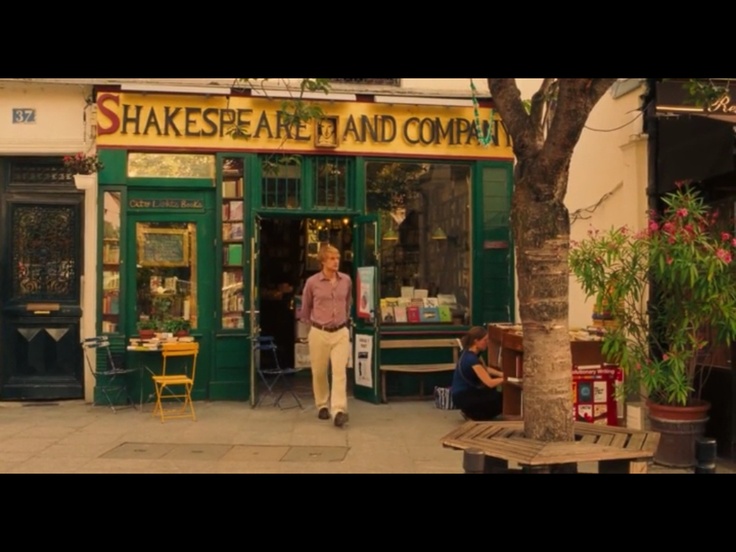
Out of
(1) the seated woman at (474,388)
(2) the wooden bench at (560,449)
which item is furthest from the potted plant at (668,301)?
(2) the wooden bench at (560,449)

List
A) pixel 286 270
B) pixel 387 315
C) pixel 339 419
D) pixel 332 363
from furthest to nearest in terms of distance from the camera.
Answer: pixel 286 270 → pixel 387 315 → pixel 332 363 → pixel 339 419

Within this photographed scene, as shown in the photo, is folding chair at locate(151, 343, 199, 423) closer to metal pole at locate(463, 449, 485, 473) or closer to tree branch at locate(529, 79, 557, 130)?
metal pole at locate(463, 449, 485, 473)

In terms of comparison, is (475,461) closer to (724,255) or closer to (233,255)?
(724,255)

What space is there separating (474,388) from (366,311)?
1.99 metres

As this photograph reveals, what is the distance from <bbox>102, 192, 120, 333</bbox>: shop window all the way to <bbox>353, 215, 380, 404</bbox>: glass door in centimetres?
296

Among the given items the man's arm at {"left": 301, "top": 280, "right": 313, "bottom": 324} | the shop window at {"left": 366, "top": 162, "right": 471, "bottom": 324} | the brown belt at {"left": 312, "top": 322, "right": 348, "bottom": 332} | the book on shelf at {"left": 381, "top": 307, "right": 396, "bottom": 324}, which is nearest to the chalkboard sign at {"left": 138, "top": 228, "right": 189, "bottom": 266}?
the man's arm at {"left": 301, "top": 280, "right": 313, "bottom": 324}

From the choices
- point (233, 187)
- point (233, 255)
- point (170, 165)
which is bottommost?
point (233, 255)

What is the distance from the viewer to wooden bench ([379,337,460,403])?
997 cm

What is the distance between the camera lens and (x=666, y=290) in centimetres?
675

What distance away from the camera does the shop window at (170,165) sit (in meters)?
9.76

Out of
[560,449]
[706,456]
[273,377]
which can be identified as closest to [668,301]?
[706,456]

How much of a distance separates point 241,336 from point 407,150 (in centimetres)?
323

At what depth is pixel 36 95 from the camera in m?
9.73

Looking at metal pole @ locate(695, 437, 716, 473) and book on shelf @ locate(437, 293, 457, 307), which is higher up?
book on shelf @ locate(437, 293, 457, 307)
